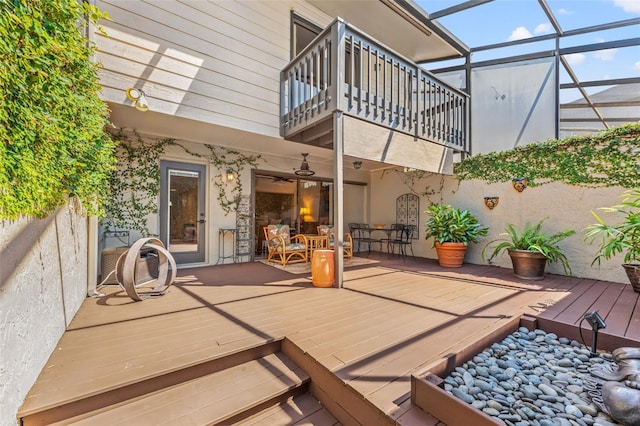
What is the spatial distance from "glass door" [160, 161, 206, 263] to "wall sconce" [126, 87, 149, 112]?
72.5 inches

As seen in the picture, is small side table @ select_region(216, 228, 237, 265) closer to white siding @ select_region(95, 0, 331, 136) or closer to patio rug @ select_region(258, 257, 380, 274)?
patio rug @ select_region(258, 257, 380, 274)

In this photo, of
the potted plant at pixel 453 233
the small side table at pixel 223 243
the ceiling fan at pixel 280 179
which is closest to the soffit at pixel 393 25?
the ceiling fan at pixel 280 179

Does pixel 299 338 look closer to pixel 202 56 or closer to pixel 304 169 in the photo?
pixel 202 56

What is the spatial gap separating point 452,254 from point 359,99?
3.66 metres

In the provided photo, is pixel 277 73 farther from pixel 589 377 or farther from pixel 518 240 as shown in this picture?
pixel 589 377

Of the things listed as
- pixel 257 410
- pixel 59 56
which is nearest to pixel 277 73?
pixel 59 56

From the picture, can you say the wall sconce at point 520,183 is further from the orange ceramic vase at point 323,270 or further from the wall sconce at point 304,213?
the wall sconce at point 304,213

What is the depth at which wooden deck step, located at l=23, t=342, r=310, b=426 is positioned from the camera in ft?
5.24

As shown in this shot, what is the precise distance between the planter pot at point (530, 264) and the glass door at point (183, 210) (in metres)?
5.91

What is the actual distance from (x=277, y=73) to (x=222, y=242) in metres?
3.58

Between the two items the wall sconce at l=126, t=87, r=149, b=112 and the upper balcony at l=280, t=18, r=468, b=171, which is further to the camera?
the upper balcony at l=280, t=18, r=468, b=171

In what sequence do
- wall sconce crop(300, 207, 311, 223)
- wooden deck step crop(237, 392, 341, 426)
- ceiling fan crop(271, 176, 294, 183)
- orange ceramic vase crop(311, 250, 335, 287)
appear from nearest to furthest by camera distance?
wooden deck step crop(237, 392, 341, 426)
orange ceramic vase crop(311, 250, 335, 287)
ceiling fan crop(271, 176, 294, 183)
wall sconce crop(300, 207, 311, 223)

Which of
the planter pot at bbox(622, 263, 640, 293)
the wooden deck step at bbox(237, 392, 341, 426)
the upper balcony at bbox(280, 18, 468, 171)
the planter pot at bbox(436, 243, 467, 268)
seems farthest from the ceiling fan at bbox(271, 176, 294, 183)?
the planter pot at bbox(622, 263, 640, 293)

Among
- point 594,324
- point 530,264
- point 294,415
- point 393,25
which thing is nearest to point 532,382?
point 594,324
